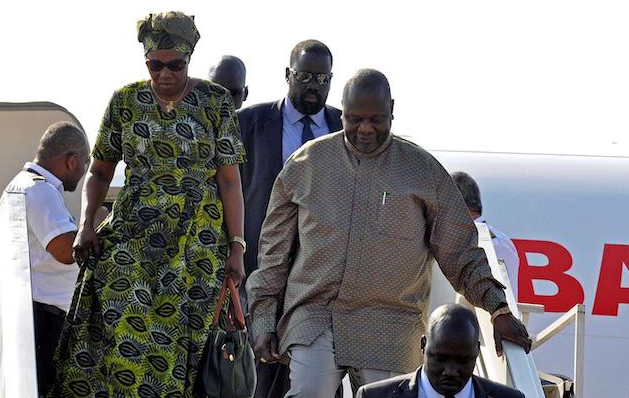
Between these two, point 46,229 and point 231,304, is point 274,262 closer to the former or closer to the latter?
point 231,304

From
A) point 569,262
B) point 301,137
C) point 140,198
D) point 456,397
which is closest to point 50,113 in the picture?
point 301,137

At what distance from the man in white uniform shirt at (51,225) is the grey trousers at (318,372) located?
1.18 m

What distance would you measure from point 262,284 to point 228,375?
22.4 inches

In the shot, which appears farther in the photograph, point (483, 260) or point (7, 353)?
point (483, 260)

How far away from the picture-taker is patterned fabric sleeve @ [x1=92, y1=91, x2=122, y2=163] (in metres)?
6.70

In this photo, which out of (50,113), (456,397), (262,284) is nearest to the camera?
(456,397)

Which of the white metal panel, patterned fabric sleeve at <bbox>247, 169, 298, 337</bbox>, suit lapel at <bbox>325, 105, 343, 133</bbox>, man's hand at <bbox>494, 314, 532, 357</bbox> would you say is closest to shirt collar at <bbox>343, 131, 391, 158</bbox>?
patterned fabric sleeve at <bbox>247, 169, 298, 337</bbox>

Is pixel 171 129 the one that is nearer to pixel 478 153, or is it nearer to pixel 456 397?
pixel 456 397

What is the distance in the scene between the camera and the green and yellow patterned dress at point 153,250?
656 cm

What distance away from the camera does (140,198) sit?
6.66 m

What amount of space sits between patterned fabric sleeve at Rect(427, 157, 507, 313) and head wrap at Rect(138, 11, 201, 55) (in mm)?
1173

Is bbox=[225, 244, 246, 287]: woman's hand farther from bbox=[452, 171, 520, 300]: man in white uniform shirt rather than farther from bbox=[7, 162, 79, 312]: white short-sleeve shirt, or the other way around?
bbox=[452, 171, 520, 300]: man in white uniform shirt

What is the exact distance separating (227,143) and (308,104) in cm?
114

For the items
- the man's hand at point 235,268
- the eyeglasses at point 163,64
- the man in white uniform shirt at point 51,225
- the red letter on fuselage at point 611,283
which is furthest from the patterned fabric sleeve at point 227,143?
the red letter on fuselage at point 611,283
